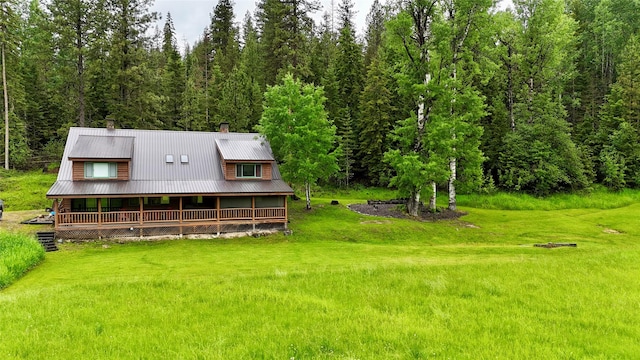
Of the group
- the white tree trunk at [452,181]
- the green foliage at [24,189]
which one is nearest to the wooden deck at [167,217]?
the green foliage at [24,189]

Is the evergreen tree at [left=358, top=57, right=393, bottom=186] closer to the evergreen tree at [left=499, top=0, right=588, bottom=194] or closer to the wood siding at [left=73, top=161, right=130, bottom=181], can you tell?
the evergreen tree at [left=499, top=0, right=588, bottom=194]

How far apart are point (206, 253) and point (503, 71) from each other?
1641 inches

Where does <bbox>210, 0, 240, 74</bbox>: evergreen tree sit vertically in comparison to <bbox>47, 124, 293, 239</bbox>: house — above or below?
above

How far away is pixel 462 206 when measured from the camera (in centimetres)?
3475

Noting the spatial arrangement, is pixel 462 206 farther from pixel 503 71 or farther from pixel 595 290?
pixel 595 290

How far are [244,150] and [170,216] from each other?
6816 mm

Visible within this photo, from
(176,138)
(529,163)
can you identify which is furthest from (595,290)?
(529,163)

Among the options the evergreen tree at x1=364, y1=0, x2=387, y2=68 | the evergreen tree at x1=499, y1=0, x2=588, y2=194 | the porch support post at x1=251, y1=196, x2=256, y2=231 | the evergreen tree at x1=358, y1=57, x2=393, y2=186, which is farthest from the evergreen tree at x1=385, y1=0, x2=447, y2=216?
the evergreen tree at x1=364, y1=0, x2=387, y2=68

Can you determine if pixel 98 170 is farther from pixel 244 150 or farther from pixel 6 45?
pixel 6 45

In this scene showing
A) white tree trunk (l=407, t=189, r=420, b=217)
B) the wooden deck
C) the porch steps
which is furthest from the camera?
white tree trunk (l=407, t=189, r=420, b=217)

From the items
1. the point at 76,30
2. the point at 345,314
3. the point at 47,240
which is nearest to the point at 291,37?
the point at 76,30

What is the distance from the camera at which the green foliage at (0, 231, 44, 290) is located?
13398mm

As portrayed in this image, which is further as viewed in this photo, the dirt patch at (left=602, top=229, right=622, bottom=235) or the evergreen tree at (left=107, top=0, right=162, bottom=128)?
the evergreen tree at (left=107, top=0, right=162, bottom=128)

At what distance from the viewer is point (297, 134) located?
27.9 meters
